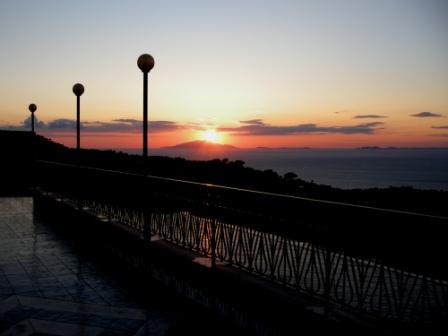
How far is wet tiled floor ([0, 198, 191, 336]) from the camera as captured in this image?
514 centimetres

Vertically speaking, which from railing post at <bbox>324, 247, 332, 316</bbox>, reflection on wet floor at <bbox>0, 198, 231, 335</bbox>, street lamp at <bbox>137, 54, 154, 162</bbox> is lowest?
reflection on wet floor at <bbox>0, 198, 231, 335</bbox>

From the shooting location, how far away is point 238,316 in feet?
Answer: 17.6

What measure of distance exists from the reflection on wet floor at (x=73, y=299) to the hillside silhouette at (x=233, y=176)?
697 inches

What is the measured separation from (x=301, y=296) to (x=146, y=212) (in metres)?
3.78

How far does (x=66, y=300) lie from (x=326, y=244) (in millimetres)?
3347

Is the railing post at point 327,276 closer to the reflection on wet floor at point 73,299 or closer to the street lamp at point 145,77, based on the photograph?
the reflection on wet floor at point 73,299

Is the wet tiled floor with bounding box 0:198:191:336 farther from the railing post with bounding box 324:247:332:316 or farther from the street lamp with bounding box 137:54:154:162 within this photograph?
the street lamp with bounding box 137:54:154:162

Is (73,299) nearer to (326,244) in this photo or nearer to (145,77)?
(326,244)

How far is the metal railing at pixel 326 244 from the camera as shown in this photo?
365 cm

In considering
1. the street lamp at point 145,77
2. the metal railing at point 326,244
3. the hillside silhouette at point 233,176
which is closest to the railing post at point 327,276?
the metal railing at point 326,244

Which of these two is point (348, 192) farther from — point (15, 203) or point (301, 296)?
point (301, 296)

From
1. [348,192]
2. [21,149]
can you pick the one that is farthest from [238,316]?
[21,149]

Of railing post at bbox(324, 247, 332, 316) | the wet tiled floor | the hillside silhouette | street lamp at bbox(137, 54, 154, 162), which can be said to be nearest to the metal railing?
railing post at bbox(324, 247, 332, 316)

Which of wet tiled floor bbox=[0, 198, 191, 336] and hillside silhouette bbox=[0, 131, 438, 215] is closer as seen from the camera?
wet tiled floor bbox=[0, 198, 191, 336]
